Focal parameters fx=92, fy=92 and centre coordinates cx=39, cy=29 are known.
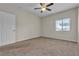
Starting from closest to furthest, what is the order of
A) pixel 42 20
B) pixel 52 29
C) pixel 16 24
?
pixel 16 24
pixel 52 29
pixel 42 20

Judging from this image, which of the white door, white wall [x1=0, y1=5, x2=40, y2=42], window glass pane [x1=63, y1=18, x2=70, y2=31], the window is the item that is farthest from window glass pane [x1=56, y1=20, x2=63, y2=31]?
the white door

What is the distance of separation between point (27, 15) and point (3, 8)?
281 centimetres

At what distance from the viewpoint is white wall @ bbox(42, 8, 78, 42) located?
250 inches

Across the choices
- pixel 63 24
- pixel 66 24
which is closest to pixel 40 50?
pixel 66 24

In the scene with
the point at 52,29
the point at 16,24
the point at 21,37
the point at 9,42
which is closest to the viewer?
the point at 9,42

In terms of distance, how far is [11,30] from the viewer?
5.82 meters

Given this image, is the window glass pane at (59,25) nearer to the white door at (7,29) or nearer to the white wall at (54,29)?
the white wall at (54,29)

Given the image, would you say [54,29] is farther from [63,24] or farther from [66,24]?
[66,24]

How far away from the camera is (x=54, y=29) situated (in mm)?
8547

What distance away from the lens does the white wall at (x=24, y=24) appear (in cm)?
610

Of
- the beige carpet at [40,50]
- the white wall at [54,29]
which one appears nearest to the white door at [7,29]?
the beige carpet at [40,50]

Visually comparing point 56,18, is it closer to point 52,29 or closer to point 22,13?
point 52,29

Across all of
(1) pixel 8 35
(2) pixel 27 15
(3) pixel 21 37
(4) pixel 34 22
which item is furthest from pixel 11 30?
(4) pixel 34 22

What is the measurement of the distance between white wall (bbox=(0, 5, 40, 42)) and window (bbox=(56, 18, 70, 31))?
229 centimetres
